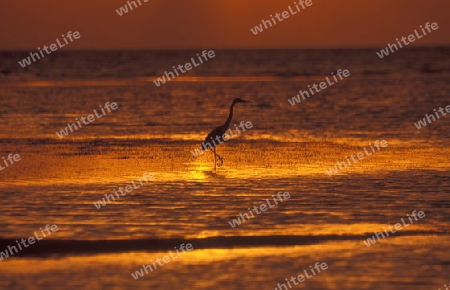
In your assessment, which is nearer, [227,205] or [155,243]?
[155,243]

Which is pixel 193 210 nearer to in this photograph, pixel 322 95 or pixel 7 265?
pixel 7 265

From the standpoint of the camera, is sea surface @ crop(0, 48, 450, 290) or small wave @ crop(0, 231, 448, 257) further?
small wave @ crop(0, 231, 448, 257)

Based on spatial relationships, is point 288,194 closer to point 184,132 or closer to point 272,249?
point 272,249

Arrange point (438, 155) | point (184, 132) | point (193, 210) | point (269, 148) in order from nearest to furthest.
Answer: point (193, 210), point (438, 155), point (269, 148), point (184, 132)

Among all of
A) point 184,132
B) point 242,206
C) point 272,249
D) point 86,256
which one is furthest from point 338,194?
point 184,132

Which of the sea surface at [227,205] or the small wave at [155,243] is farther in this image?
the small wave at [155,243]

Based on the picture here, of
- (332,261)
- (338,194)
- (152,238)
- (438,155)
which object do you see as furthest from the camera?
(438,155)

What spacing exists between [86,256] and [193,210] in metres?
2.02

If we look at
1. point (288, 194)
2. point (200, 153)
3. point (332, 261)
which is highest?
point (200, 153)

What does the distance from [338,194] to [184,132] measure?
860cm

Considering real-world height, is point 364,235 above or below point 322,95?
below

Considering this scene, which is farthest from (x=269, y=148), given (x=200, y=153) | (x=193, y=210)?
(x=193, y=210)

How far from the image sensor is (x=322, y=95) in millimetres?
30906

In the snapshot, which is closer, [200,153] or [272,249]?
[272,249]
